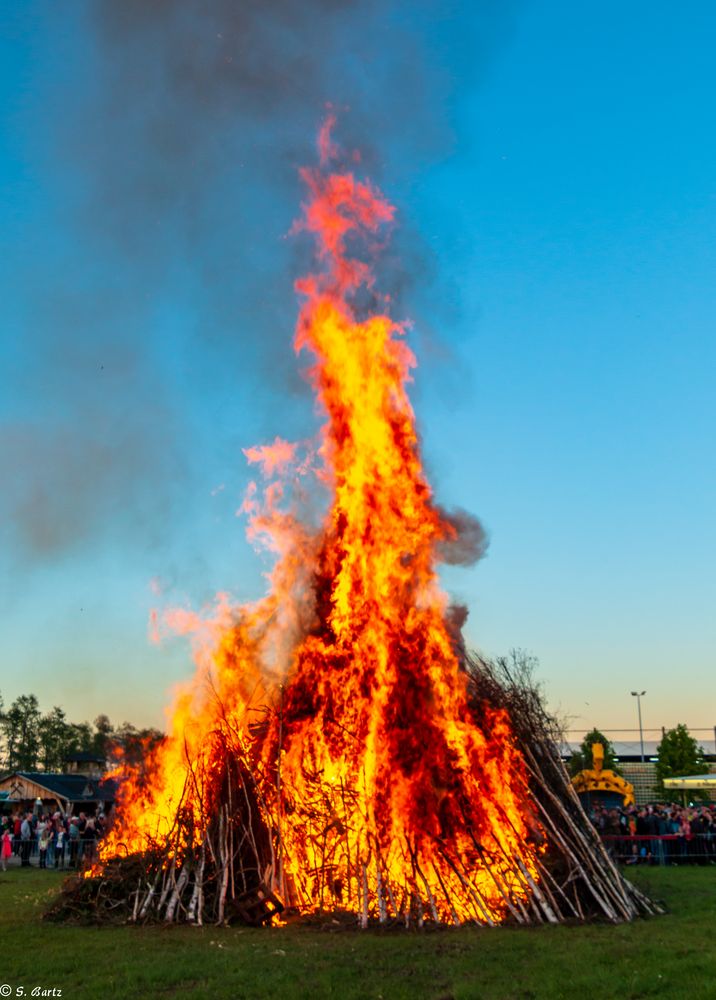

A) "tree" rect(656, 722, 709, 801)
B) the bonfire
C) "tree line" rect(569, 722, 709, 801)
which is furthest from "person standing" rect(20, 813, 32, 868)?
"tree" rect(656, 722, 709, 801)

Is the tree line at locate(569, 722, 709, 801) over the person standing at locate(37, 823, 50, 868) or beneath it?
over

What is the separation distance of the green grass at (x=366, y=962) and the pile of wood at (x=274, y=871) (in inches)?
19.7

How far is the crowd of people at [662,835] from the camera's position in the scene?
74.7ft

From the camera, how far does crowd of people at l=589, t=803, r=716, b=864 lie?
74.7ft

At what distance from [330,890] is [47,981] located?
5260 mm

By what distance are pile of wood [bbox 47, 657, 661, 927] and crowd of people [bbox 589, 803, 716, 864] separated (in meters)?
9.54

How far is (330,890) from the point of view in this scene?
524 inches

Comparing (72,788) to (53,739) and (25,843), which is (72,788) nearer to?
(25,843)

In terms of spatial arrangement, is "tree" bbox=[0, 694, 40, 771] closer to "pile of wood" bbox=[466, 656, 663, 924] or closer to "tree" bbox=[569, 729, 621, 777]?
"tree" bbox=[569, 729, 621, 777]

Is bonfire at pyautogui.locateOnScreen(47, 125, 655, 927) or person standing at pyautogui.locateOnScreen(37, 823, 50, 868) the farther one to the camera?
person standing at pyautogui.locateOnScreen(37, 823, 50, 868)

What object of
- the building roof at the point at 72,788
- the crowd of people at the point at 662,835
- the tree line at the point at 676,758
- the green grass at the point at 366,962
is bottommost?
the green grass at the point at 366,962

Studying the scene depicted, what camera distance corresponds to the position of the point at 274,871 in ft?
43.6

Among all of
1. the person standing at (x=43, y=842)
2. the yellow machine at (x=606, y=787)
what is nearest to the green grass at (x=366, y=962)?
the person standing at (x=43, y=842)

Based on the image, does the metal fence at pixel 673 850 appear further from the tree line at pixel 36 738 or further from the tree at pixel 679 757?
the tree line at pixel 36 738
